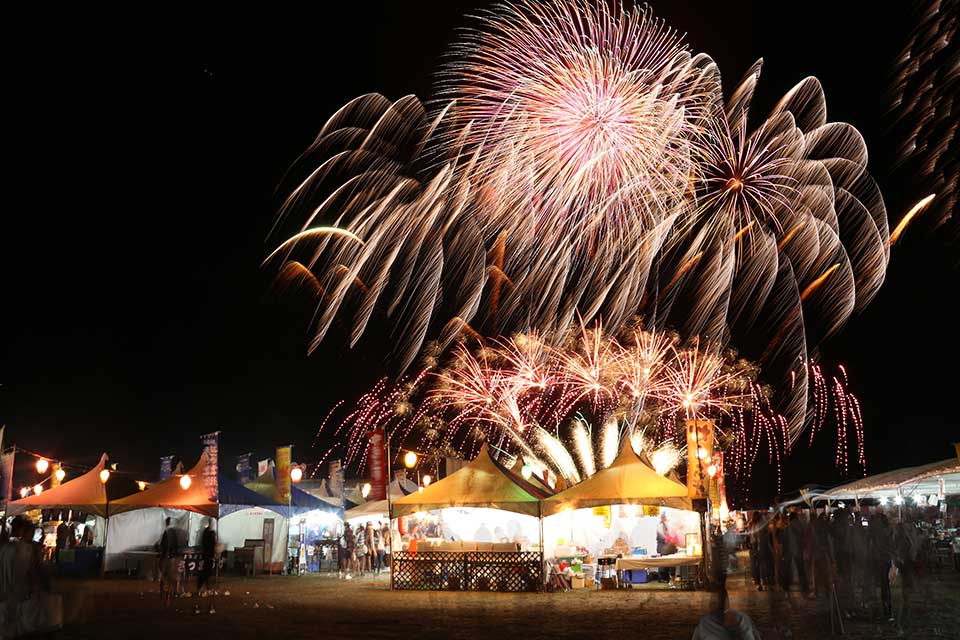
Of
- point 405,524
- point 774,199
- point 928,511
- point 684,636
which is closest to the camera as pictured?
point 684,636

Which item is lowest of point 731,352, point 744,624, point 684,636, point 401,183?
point 684,636

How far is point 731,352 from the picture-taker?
116 ft

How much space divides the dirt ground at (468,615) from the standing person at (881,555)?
1.22 ft

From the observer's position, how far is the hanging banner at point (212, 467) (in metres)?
27.0

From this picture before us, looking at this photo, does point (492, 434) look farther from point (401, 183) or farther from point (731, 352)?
point (401, 183)

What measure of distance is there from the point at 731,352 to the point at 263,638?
87.4ft

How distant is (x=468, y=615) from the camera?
15.6 m

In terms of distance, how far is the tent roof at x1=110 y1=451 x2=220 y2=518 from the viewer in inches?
1054

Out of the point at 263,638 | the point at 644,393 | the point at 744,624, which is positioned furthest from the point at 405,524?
the point at 744,624

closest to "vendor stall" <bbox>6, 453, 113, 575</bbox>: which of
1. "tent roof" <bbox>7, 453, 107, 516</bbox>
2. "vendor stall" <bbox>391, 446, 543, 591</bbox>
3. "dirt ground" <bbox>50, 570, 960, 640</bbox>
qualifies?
"tent roof" <bbox>7, 453, 107, 516</bbox>

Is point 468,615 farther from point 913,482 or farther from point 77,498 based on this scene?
point 77,498

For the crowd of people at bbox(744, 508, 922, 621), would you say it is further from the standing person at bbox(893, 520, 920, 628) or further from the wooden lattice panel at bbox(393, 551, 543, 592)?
the wooden lattice panel at bbox(393, 551, 543, 592)

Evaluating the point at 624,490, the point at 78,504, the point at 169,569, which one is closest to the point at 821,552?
the point at 624,490

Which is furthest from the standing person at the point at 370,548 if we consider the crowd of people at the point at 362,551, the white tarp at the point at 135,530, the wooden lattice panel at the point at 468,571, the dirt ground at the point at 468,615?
the dirt ground at the point at 468,615
